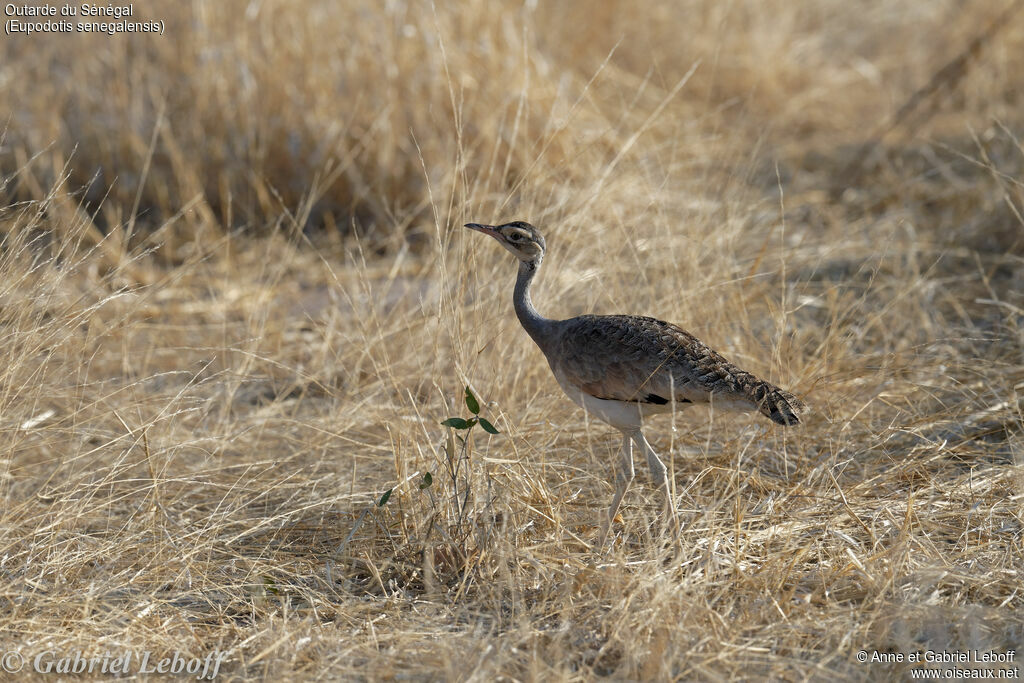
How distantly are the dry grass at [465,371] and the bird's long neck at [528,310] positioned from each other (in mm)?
208

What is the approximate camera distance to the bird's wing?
3.28m

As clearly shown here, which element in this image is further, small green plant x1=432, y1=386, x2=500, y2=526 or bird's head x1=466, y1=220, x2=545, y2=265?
bird's head x1=466, y1=220, x2=545, y2=265

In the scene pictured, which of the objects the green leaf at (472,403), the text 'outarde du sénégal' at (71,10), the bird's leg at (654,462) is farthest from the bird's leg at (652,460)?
A: the text 'outarde du sénégal' at (71,10)

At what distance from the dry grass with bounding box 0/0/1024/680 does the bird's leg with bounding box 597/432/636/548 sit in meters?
0.07

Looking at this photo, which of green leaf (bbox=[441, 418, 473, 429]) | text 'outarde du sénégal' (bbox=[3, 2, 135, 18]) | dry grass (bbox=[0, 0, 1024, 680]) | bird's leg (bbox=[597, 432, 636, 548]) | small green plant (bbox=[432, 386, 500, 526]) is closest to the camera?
dry grass (bbox=[0, 0, 1024, 680])

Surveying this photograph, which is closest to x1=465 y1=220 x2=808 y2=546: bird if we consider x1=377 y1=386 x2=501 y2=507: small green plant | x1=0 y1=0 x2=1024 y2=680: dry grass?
x1=0 y1=0 x2=1024 y2=680: dry grass

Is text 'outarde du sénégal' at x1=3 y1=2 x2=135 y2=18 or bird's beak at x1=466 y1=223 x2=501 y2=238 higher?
bird's beak at x1=466 y1=223 x2=501 y2=238

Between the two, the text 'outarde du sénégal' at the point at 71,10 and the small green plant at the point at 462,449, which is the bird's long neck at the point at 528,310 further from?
the text 'outarde du sénégal' at the point at 71,10

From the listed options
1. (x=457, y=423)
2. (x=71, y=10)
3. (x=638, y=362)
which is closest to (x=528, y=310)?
(x=638, y=362)

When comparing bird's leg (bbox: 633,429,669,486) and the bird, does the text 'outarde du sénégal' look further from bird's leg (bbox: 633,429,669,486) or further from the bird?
bird's leg (bbox: 633,429,669,486)

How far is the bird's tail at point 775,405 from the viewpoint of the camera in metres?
3.13

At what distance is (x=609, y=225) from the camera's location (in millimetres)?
5039

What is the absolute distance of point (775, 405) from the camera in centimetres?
316

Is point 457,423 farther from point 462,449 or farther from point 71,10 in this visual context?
point 71,10
